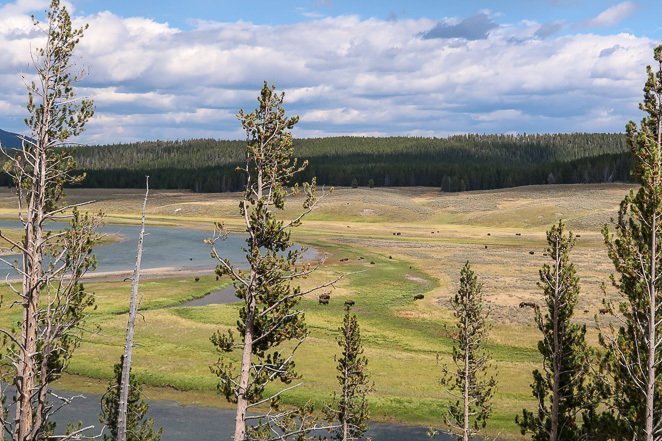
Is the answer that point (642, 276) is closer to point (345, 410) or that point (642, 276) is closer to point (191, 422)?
point (345, 410)

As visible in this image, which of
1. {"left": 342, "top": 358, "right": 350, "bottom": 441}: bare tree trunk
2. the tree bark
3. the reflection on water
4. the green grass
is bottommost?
the green grass

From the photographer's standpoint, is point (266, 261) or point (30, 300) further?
point (266, 261)

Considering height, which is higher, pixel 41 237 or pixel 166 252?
pixel 41 237

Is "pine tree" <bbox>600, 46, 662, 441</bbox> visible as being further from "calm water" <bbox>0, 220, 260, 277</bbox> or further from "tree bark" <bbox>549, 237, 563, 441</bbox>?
"calm water" <bbox>0, 220, 260, 277</bbox>

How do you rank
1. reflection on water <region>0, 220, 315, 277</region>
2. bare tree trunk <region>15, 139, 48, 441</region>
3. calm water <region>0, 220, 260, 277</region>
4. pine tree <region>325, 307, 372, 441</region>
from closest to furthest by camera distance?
bare tree trunk <region>15, 139, 48, 441</region>, pine tree <region>325, 307, 372, 441</region>, reflection on water <region>0, 220, 315, 277</region>, calm water <region>0, 220, 260, 277</region>

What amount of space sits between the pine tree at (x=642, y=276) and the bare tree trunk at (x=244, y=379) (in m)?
11.2

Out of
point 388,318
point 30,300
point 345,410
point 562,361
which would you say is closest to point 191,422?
point 345,410

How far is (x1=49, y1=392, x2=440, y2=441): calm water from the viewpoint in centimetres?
3838

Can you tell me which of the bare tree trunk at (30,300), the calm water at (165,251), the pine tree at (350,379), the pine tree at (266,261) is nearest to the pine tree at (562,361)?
the pine tree at (350,379)

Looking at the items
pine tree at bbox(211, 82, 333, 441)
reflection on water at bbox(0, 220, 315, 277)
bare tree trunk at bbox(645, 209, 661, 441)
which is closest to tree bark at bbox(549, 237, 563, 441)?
bare tree trunk at bbox(645, 209, 661, 441)

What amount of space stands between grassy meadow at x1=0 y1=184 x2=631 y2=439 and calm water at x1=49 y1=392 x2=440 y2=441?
161 cm

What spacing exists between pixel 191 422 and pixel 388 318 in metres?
27.9

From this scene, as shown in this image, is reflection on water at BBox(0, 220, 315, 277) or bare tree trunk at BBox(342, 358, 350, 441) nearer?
bare tree trunk at BBox(342, 358, 350, 441)

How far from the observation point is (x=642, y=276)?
2009cm
